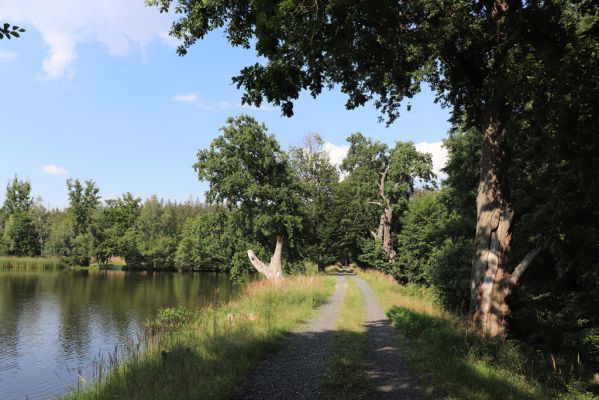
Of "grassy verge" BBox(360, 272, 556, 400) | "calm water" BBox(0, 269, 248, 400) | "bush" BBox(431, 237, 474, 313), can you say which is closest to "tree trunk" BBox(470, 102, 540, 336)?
"grassy verge" BBox(360, 272, 556, 400)

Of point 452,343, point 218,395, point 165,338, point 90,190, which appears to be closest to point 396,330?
point 452,343

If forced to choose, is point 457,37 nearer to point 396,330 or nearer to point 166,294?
point 396,330

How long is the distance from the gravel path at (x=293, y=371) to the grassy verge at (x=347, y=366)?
0.18 m

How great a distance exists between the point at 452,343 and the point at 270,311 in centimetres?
628

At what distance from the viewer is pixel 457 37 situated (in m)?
10.4

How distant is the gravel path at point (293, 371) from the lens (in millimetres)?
6555

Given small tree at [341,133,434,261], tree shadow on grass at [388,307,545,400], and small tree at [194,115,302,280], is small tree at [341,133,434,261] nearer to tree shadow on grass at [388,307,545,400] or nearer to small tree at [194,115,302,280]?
small tree at [194,115,302,280]

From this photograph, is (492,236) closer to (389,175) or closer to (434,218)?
(434,218)

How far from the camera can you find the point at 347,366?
317 inches

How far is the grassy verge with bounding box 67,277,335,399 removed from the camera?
21.5 ft

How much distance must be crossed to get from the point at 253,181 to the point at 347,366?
28.0 meters

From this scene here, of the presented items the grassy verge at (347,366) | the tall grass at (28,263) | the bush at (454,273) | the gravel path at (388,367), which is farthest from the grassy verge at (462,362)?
the tall grass at (28,263)

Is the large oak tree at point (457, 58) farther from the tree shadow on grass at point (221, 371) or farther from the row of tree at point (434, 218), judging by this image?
the tree shadow on grass at point (221, 371)

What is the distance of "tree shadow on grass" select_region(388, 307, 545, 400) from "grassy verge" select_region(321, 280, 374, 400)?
1.04m
